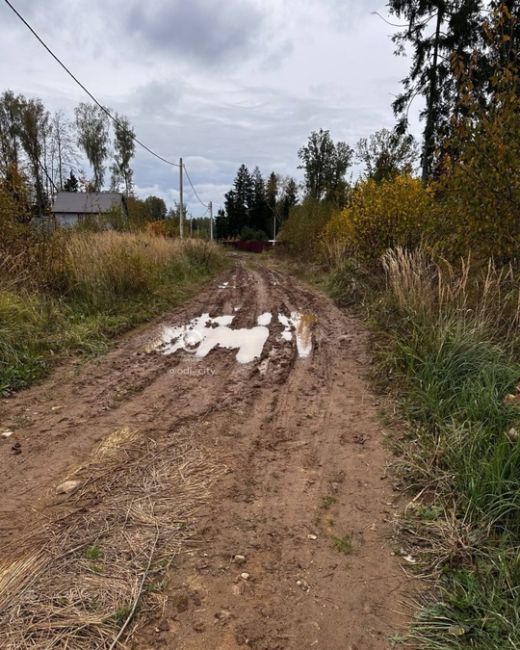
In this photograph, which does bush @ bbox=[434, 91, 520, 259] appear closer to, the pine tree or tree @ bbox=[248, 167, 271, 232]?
the pine tree

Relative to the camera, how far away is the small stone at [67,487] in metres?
2.74

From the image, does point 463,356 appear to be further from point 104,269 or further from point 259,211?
point 259,211

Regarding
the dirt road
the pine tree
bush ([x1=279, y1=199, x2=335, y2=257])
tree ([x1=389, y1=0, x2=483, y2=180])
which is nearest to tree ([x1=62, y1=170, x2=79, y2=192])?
the pine tree

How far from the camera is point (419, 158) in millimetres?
15430

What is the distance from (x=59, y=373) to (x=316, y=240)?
1570 cm

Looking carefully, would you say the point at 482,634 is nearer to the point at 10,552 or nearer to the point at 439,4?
the point at 10,552

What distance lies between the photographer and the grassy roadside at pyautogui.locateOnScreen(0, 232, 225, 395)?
4.98 m

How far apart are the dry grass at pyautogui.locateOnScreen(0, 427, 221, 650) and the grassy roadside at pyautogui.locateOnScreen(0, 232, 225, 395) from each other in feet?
7.42

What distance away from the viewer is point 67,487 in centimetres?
278

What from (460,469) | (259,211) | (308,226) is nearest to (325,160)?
(308,226)

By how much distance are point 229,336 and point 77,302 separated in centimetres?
280

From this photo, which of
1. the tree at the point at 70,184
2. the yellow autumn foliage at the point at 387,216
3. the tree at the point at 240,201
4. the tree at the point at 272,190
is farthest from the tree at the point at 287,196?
the yellow autumn foliage at the point at 387,216

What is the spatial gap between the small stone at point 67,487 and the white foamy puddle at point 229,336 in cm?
301

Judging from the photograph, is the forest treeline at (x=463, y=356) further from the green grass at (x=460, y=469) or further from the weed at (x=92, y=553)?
the weed at (x=92, y=553)
